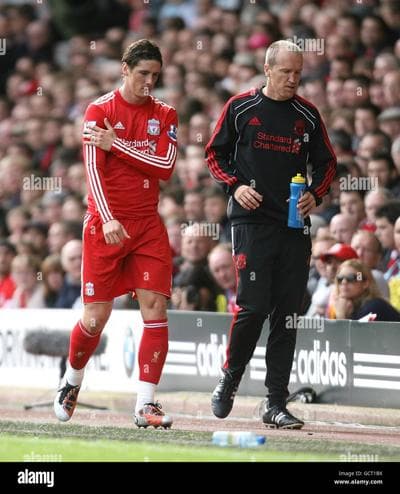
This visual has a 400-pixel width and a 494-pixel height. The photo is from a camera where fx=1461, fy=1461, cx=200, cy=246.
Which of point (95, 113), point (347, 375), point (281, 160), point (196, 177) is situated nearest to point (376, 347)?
point (347, 375)

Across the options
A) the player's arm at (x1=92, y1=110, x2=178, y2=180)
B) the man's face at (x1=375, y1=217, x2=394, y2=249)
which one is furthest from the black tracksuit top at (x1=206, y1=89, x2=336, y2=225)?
the man's face at (x1=375, y1=217, x2=394, y2=249)

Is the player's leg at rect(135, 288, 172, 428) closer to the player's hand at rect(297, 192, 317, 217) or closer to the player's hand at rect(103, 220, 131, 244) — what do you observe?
the player's hand at rect(103, 220, 131, 244)

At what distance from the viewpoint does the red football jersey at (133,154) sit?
33.1ft

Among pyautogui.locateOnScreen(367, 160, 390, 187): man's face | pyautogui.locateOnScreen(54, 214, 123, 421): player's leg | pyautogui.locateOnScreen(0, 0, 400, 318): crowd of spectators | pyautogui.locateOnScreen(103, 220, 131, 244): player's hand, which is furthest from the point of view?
pyautogui.locateOnScreen(367, 160, 390, 187): man's face

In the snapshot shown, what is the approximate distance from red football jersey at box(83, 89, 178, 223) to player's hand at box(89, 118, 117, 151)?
5cm

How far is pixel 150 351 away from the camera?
33.4 feet

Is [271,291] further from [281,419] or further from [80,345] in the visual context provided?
[80,345]

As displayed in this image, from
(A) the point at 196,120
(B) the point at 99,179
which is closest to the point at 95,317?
(B) the point at 99,179

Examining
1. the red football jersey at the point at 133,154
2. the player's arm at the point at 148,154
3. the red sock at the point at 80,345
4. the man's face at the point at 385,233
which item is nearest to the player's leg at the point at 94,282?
the red sock at the point at 80,345

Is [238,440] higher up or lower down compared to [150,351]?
lower down

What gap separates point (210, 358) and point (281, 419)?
2521 millimetres

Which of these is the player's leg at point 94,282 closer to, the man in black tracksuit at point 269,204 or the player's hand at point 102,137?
the player's hand at point 102,137

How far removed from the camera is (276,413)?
10.4 metres

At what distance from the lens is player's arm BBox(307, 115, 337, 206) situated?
1040cm
